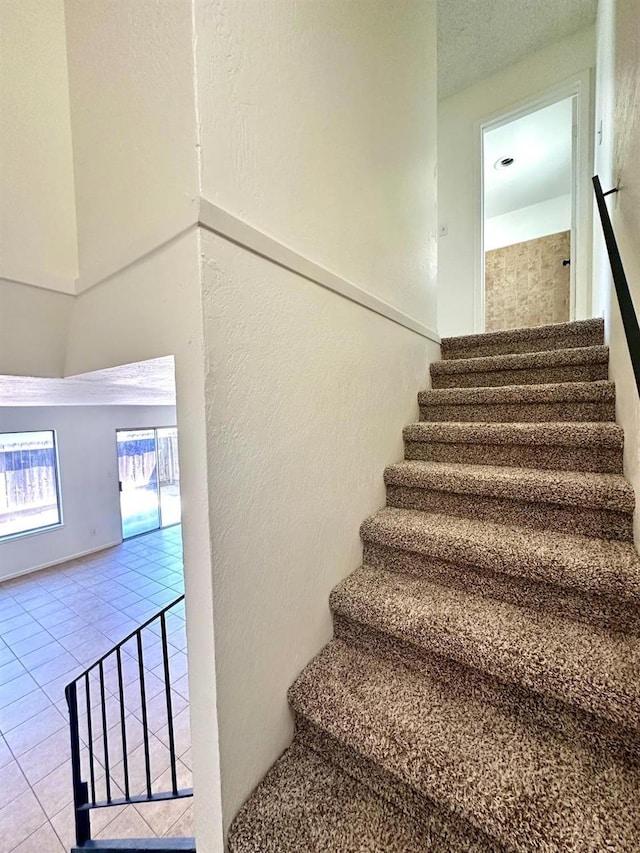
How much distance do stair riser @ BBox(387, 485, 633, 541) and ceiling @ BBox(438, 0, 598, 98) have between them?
3700 millimetres

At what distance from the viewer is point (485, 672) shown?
958 mm

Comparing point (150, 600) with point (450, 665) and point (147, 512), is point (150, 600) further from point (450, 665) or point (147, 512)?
point (450, 665)

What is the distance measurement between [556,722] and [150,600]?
16.6 ft

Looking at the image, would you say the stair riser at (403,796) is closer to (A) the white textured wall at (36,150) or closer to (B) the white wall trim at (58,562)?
(A) the white textured wall at (36,150)

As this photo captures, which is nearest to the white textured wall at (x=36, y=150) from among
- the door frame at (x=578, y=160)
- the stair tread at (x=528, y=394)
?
the stair tread at (x=528, y=394)

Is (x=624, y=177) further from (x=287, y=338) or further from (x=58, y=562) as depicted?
(x=58, y=562)

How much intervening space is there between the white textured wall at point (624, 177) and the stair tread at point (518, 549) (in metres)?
0.17

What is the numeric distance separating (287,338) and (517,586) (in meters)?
1.04

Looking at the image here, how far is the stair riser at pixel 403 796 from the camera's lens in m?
0.77

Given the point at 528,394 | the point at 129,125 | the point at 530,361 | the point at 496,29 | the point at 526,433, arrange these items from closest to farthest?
the point at 129,125, the point at 526,433, the point at 528,394, the point at 530,361, the point at 496,29

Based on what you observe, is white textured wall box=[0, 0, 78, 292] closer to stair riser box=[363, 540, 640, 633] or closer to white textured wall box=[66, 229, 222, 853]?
white textured wall box=[66, 229, 222, 853]

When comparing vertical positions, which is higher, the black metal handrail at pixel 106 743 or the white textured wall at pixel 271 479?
the white textured wall at pixel 271 479

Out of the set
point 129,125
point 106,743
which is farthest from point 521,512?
point 106,743

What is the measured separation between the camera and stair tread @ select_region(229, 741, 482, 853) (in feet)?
2.60
